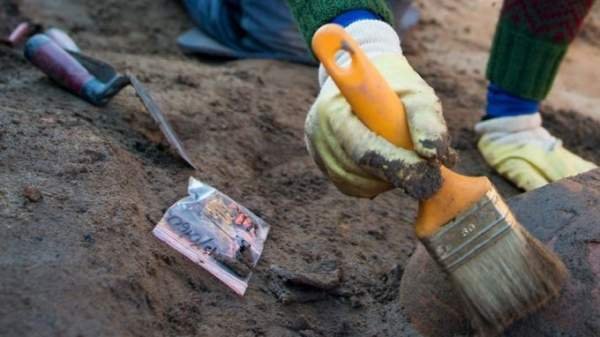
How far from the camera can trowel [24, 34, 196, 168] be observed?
204 cm

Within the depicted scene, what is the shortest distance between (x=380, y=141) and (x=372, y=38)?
0.30m

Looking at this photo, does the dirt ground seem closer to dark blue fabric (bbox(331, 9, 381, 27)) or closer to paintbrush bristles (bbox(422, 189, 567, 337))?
paintbrush bristles (bbox(422, 189, 567, 337))

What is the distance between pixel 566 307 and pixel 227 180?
0.86 m

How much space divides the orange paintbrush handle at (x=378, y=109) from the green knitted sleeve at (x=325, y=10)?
295mm

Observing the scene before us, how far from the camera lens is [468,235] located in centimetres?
131

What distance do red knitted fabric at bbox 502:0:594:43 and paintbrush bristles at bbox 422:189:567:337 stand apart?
3.89 ft

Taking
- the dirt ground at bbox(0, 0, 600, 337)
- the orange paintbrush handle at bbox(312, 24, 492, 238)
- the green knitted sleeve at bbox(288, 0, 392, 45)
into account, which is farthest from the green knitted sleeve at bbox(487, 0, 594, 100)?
the orange paintbrush handle at bbox(312, 24, 492, 238)

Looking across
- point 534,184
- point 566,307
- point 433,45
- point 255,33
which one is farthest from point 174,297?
point 433,45

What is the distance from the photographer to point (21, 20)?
9.82 feet

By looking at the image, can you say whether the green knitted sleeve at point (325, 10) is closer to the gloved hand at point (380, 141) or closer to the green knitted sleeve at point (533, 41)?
the gloved hand at point (380, 141)

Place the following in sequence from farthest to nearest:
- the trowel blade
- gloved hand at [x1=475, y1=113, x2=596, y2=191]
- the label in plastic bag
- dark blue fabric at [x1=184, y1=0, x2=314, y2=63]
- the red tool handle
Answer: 1. dark blue fabric at [x1=184, y1=0, x2=314, y2=63]
2. gloved hand at [x1=475, y1=113, x2=596, y2=191]
3. the red tool handle
4. the trowel blade
5. the label in plastic bag

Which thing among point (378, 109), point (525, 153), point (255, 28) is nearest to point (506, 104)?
point (525, 153)

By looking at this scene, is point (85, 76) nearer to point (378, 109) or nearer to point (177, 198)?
point (177, 198)

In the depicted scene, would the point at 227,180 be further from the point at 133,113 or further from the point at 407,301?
the point at 407,301
